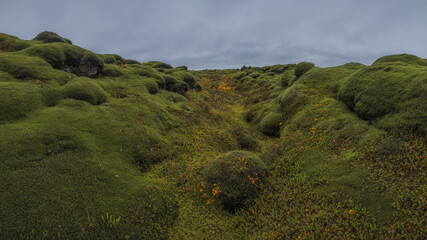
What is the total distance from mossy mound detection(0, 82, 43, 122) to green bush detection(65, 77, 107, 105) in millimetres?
2412

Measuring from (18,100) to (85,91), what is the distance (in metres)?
5.20

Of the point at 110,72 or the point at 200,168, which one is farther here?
the point at 110,72

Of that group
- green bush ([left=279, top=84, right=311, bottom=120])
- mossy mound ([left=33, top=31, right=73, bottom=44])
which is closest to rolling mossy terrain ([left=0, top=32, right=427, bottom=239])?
green bush ([left=279, top=84, right=311, bottom=120])

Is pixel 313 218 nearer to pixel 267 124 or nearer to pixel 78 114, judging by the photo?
pixel 267 124

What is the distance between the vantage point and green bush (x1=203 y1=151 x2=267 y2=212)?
42.4ft

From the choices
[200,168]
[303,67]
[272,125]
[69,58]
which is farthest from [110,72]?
[303,67]

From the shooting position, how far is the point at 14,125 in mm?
12938

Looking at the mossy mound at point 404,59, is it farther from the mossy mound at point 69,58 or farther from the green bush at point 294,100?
the mossy mound at point 69,58

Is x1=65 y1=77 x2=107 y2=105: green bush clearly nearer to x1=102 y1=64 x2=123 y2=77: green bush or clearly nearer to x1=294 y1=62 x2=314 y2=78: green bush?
x1=102 y1=64 x2=123 y2=77: green bush

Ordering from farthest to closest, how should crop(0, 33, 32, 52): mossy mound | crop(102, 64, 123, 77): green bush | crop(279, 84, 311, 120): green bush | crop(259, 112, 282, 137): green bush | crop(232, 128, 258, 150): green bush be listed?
crop(102, 64, 123, 77): green bush
crop(0, 33, 32, 52): mossy mound
crop(259, 112, 282, 137): green bush
crop(279, 84, 311, 120): green bush
crop(232, 128, 258, 150): green bush

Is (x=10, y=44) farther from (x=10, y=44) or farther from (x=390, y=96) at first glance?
(x=390, y=96)

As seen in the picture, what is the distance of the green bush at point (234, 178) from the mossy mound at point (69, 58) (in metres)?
23.0

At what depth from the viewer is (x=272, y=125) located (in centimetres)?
2517

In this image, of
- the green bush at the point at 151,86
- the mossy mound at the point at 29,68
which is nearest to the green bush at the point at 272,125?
the green bush at the point at 151,86
